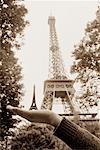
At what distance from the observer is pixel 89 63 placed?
1716cm

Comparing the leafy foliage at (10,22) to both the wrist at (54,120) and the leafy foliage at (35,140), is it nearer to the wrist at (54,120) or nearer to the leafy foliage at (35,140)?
the leafy foliage at (35,140)

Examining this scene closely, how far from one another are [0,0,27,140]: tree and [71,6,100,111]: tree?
3338 millimetres

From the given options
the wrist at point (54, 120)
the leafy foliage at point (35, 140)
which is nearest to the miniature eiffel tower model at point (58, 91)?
the leafy foliage at point (35, 140)

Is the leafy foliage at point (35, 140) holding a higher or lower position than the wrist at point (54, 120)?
lower

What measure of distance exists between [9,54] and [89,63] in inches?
171

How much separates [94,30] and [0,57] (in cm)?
569

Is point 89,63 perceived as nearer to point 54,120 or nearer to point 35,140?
point 35,140

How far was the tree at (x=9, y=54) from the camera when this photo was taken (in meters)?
14.4

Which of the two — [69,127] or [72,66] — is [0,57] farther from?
[69,127]

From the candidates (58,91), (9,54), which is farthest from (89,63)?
(58,91)

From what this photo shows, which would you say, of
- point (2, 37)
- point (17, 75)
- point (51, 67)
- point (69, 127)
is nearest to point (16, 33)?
point (2, 37)

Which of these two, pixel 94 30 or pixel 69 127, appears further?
pixel 94 30

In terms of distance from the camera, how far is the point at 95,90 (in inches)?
675

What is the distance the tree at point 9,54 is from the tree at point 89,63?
3.34 meters
